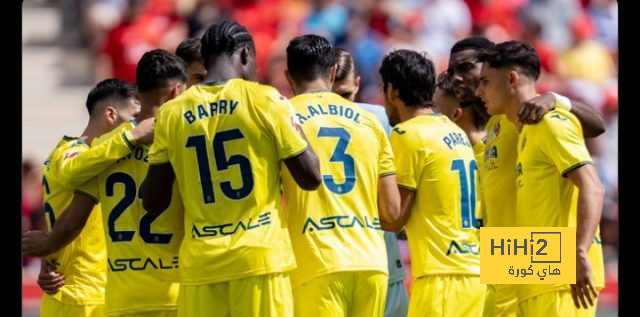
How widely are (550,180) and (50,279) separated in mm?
3097

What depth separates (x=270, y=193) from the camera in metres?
6.94

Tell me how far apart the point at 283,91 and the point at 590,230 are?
737cm

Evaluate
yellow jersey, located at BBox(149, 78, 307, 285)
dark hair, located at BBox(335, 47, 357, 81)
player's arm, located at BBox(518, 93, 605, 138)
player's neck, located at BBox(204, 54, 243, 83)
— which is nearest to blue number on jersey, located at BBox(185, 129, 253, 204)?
yellow jersey, located at BBox(149, 78, 307, 285)

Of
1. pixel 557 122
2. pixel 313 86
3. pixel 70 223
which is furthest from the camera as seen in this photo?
pixel 70 223

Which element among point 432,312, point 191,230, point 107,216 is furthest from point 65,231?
point 432,312

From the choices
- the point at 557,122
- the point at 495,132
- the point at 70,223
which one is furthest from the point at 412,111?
the point at 70,223

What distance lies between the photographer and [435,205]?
826 centimetres

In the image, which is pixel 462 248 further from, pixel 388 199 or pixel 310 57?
pixel 310 57

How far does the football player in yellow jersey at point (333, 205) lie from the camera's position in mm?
7449

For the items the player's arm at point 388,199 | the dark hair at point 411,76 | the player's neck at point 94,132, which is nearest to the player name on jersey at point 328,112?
the player's arm at point 388,199

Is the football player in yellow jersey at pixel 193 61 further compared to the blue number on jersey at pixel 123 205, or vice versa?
the football player in yellow jersey at pixel 193 61

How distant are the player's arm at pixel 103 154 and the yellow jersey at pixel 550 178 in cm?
215

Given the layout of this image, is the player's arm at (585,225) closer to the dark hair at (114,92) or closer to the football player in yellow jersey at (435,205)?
the football player in yellow jersey at (435,205)

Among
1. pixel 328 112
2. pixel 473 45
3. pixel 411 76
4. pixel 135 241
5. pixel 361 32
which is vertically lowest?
pixel 135 241
